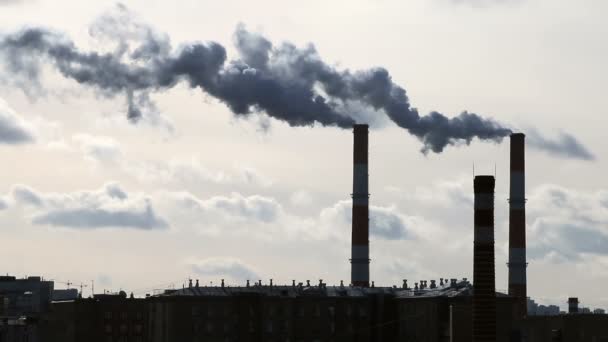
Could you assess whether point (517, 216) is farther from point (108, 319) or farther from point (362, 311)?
point (108, 319)

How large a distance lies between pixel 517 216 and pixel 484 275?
46.9 m

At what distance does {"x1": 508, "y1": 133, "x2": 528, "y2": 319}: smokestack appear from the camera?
440ft

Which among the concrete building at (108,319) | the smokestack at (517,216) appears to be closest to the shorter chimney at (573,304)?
the smokestack at (517,216)

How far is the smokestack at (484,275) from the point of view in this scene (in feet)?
291

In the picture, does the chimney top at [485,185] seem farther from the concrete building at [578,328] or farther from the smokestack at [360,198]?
the smokestack at [360,198]

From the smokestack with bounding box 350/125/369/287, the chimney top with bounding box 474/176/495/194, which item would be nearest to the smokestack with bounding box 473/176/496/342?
the chimney top with bounding box 474/176/495/194

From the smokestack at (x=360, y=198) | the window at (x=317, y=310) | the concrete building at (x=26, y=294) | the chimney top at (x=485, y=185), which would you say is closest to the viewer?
the chimney top at (x=485, y=185)

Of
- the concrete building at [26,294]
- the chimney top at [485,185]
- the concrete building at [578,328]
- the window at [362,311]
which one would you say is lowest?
the concrete building at [578,328]

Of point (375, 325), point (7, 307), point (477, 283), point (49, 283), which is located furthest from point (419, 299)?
point (49, 283)

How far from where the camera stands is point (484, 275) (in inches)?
3494

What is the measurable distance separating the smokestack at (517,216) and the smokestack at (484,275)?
148 feet

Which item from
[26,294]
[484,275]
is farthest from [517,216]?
[26,294]

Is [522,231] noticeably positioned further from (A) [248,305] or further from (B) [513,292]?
(A) [248,305]

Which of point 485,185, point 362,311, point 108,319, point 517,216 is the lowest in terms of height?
point 108,319
